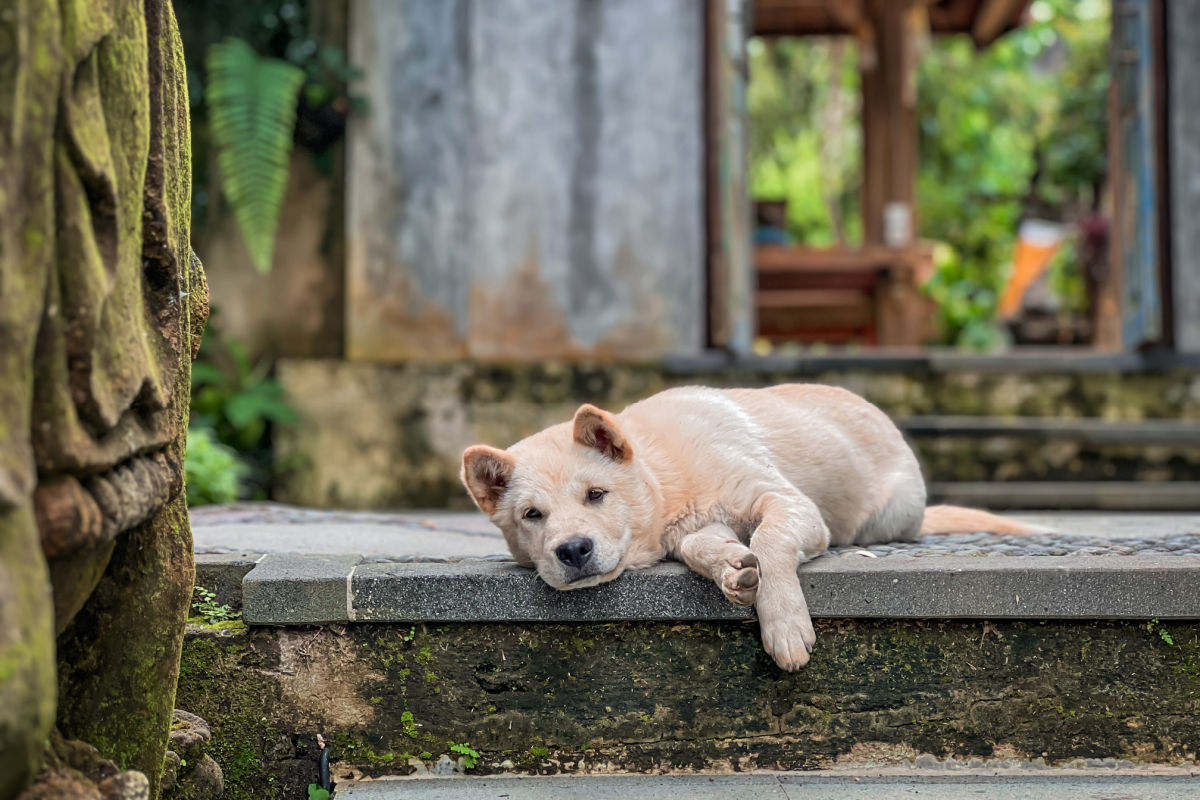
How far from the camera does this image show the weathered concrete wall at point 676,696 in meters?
2.89

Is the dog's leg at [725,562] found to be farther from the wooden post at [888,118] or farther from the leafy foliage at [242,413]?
the wooden post at [888,118]

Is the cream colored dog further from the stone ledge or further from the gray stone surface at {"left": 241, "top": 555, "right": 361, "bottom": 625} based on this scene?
the gray stone surface at {"left": 241, "top": 555, "right": 361, "bottom": 625}

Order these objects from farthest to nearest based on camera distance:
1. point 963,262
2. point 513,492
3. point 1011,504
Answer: point 963,262, point 1011,504, point 513,492

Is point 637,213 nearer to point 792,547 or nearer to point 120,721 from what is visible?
point 792,547

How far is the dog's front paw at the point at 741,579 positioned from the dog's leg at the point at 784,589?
0.04m

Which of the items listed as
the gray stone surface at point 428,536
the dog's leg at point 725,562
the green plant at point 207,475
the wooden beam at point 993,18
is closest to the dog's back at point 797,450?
the gray stone surface at point 428,536

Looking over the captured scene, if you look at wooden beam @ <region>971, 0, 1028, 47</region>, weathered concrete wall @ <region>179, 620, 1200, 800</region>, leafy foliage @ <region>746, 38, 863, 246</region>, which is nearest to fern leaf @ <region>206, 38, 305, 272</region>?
weathered concrete wall @ <region>179, 620, 1200, 800</region>

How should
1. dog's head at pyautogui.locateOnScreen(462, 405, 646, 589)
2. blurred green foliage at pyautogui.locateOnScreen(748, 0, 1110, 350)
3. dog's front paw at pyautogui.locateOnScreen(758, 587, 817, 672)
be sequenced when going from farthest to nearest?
blurred green foliage at pyautogui.locateOnScreen(748, 0, 1110, 350) < dog's head at pyautogui.locateOnScreen(462, 405, 646, 589) < dog's front paw at pyautogui.locateOnScreen(758, 587, 817, 672)

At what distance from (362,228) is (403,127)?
0.70 m

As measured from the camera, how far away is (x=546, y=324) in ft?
23.5

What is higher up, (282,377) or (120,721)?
(282,377)

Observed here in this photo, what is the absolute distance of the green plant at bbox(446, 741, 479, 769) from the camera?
291cm

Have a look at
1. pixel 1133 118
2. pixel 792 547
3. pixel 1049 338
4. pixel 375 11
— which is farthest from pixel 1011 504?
pixel 1049 338

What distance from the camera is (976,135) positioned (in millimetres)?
19203
